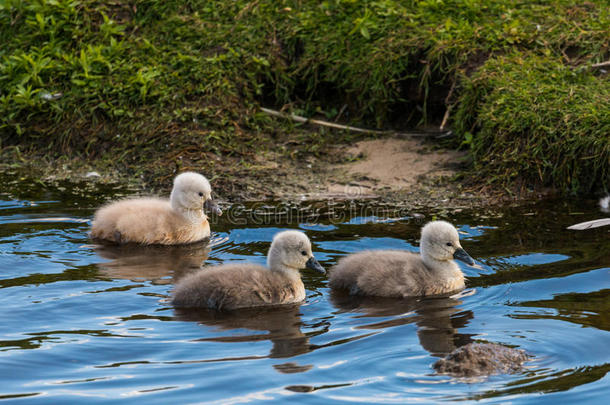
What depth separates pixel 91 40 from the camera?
1085 centimetres

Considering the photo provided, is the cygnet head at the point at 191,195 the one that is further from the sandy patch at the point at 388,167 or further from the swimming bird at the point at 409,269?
the swimming bird at the point at 409,269

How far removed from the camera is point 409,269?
668 cm

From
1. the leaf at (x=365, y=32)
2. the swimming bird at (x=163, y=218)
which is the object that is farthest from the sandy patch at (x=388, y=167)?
the swimming bird at (x=163, y=218)

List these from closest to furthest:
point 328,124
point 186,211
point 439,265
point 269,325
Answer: point 269,325 < point 439,265 < point 186,211 < point 328,124

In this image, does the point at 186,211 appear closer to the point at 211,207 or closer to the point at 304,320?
the point at 211,207

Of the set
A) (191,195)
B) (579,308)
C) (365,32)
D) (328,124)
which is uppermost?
(365,32)

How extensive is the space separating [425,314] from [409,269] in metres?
0.48

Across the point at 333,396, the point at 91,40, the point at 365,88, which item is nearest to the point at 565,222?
the point at 365,88

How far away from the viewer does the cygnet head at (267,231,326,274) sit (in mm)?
6594

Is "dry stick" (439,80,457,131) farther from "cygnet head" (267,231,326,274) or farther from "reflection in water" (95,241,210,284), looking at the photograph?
"cygnet head" (267,231,326,274)

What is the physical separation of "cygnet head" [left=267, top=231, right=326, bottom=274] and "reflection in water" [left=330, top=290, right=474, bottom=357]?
31cm

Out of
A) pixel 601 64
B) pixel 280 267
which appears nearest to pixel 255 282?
pixel 280 267

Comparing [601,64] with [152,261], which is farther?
[601,64]

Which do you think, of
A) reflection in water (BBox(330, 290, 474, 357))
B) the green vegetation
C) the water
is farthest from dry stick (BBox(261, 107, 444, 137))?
reflection in water (BBox(330, 290, 474, 357))
